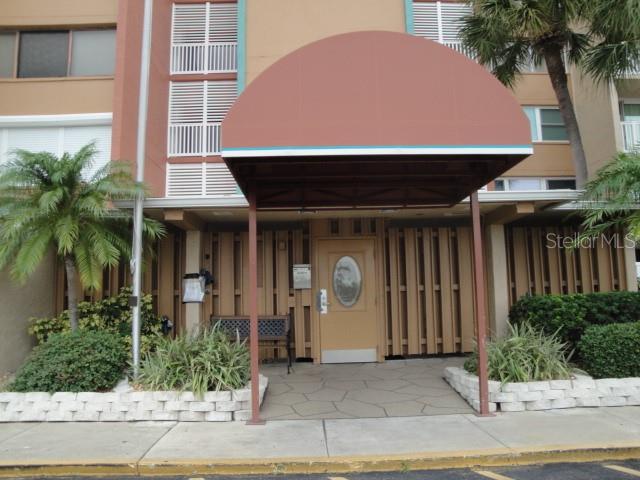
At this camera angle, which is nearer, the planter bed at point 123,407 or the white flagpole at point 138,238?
the planter bed at point 123,407

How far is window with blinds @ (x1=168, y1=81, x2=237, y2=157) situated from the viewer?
467 inches

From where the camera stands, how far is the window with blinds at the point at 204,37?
12281mm

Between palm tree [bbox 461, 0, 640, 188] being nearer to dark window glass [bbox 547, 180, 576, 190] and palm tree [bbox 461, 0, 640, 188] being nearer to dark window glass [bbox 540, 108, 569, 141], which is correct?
dark window glass [bbox 540, 108, 569, 141]

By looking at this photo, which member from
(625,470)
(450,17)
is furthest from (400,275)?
(450,17)

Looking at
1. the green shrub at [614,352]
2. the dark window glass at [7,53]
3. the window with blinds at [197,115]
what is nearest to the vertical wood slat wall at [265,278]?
the window with blinds at [197,115]

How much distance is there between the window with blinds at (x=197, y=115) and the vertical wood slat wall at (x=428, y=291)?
204 inches

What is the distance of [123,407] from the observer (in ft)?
20.9

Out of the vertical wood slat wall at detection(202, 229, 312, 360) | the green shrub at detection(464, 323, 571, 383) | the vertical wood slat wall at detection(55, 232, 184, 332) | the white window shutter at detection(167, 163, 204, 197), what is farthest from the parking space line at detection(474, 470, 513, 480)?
the white window shutter at detection(167, 163, 204, 197)

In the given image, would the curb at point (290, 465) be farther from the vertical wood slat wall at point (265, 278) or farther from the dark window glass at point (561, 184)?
the dark window glass at point (561, 184)

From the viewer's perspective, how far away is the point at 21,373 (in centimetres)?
682

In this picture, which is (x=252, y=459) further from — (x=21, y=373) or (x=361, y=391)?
(x=21, y=373)

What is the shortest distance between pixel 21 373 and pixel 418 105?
21.8ft

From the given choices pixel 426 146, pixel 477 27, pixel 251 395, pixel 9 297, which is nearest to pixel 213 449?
pixel 251 395

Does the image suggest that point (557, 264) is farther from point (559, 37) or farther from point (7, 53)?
point (7, 53)
